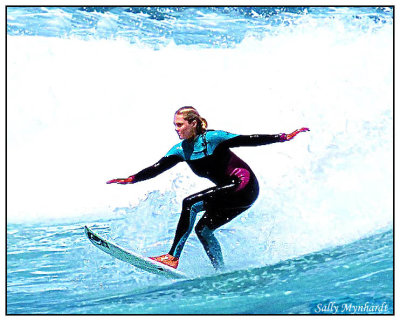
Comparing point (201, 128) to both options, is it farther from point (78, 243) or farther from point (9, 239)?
point (9, 239)

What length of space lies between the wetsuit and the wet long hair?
0.16ft

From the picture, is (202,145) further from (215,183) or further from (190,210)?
(190,210)

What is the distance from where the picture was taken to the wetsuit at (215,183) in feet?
14.6

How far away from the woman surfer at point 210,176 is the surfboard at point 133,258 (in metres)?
0.06

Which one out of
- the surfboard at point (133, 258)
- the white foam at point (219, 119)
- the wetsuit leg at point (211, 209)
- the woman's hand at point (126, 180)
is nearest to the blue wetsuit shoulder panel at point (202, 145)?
the white foam at point (219, 119)

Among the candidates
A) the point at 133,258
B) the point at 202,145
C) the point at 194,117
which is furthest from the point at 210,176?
the point at 133,258

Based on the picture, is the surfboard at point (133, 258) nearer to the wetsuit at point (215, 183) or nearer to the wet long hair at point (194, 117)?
the wetsuit at point (215, 183)

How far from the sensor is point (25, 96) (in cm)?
475

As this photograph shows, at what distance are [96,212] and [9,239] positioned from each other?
72 centimetres

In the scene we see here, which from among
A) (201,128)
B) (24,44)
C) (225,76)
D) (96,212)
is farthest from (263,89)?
(24,44)

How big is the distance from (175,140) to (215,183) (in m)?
0.48

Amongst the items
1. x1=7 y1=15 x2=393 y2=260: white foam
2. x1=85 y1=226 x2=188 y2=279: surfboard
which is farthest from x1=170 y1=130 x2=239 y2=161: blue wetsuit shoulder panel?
x1=85 y1=226 x2=188 y2=279: surfboard

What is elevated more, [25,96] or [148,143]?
[25,96]

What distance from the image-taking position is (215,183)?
4.52m
